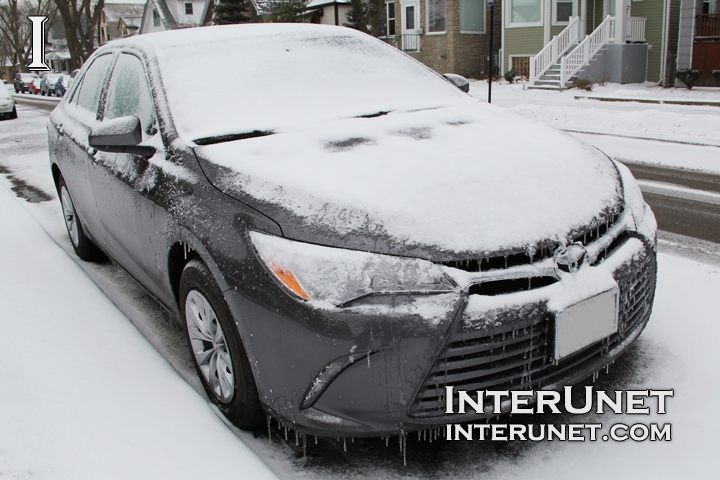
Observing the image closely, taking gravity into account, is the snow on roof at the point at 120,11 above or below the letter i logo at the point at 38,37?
above

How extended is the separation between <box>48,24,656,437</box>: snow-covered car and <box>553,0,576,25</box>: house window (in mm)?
23449

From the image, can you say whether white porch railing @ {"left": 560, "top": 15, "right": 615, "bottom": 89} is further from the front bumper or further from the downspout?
the front bumper

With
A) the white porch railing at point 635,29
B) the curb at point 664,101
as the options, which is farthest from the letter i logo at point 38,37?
the curb at point 664,101

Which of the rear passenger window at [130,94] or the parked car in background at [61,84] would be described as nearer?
the rear passenger window at [130,94]

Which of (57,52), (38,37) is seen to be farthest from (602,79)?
(57,52)

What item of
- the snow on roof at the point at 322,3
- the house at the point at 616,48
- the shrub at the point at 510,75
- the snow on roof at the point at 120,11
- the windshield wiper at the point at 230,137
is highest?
the snow on roof at the point at 120,11

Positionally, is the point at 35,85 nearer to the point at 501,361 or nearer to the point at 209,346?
the point at 209,346

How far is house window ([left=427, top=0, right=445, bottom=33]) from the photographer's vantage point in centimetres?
3050

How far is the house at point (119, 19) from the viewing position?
250 feet

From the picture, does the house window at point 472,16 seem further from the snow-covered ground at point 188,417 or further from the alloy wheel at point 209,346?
the alloy wheel at point 209,346

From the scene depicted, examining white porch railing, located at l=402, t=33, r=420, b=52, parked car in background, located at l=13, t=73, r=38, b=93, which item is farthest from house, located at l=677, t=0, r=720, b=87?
parked car in background, located at l=13, t=73, r=38, b=93

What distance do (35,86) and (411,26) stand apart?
2930cm

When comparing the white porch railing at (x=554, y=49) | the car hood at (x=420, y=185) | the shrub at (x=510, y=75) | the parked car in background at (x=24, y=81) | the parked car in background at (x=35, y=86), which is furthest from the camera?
the parked car in background at (x=24, y=81)

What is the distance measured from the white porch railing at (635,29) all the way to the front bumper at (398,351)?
73.4 feet
